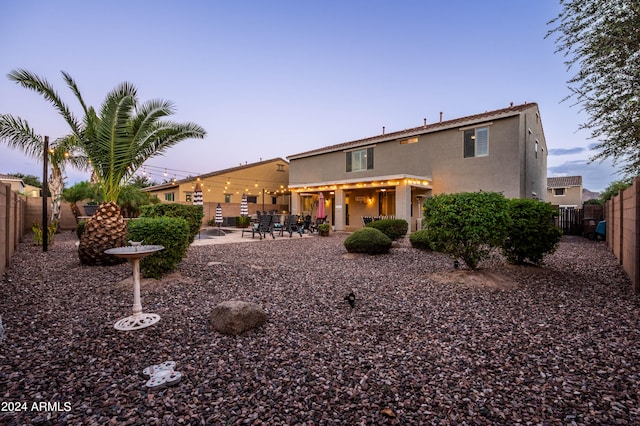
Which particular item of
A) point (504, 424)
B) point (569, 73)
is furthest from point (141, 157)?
point (569, 73)

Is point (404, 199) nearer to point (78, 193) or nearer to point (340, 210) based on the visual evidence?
point (340, 210)

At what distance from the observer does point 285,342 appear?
3004 mm

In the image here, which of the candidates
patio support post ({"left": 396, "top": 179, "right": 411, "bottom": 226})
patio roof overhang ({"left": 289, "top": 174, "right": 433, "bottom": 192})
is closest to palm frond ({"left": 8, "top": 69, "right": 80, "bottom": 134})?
patio roof overhang ({"left": 289, "top": 174, "right": 433, "bottom": 192})

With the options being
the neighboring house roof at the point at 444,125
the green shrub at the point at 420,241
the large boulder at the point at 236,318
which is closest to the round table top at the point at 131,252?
the large boulder at the point at 236,318

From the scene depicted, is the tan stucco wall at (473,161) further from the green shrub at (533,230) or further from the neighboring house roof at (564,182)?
the neighboring house roof at (564,182)

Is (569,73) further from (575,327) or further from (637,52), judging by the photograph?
(575,327)

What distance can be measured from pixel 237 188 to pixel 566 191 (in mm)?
34755

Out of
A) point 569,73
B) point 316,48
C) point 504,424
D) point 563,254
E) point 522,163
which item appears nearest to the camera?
point 504,424

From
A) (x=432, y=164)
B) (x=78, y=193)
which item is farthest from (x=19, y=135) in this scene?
(x=432, y=164)

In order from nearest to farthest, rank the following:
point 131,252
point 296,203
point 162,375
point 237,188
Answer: point 162,375 → point 131,252 → point 296,203 → point 237,188

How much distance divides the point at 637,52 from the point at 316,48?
11667 millimetres

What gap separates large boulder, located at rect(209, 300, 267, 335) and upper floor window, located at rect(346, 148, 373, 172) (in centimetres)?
1565

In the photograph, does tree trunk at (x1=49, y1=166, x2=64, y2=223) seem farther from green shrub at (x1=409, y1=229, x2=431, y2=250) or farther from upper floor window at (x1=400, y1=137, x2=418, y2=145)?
upper floor window at (x1=400, y1=137, x2=418, y2=145)

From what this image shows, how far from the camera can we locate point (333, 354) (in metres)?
2.75
